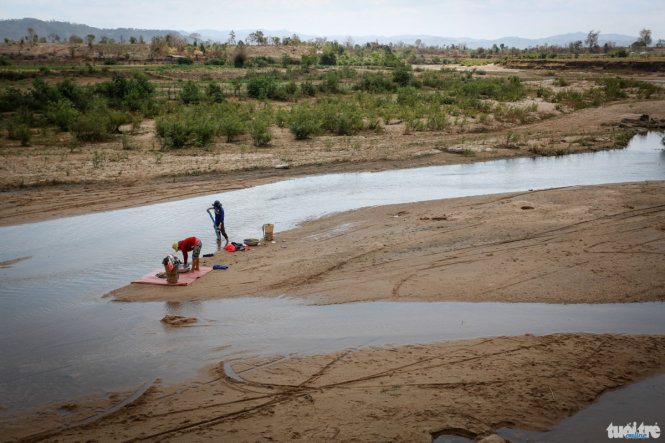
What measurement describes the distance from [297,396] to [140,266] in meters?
6.82

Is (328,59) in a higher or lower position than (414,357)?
higher

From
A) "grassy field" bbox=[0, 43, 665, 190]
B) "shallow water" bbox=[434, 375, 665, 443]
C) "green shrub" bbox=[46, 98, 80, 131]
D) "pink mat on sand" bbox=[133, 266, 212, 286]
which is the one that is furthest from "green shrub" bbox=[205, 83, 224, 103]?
"shallow water" bbox=[434, 375, 665, 443]

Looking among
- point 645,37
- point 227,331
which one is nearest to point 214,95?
point 227,331

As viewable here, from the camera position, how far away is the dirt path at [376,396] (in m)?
5.82

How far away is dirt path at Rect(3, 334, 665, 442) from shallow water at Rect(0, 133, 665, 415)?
0.56 m

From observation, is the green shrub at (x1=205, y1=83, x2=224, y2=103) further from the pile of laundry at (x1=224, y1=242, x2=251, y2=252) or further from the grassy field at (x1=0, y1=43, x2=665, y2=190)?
the pile of laundry at (x1=224, y1=242, x2=251, y2=252)

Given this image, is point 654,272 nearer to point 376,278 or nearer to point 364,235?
point 376,278

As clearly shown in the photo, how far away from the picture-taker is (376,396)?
6332 mm

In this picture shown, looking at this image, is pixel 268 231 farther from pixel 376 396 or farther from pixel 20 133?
pixel 20 133

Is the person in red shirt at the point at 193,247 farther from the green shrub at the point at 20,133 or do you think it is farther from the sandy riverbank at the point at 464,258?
the green shrub at the point at 20,133

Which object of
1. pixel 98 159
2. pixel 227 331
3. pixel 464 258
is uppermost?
pixel 98 159

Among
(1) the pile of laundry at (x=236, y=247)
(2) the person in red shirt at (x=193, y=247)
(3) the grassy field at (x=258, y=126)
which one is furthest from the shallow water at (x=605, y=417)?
(3) the grassy field at (x=258, y=126)

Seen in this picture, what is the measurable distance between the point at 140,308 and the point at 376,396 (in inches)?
211

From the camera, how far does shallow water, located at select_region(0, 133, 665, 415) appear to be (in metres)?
7.56
